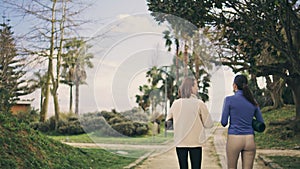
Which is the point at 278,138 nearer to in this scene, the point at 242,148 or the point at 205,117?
the point at 242,148

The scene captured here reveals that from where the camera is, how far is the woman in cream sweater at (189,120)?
5.19 metres

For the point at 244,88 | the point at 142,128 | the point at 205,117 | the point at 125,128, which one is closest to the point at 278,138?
the point at 125,128

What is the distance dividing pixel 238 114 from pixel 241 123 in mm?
115

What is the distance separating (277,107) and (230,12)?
Result: 1758 centimetres

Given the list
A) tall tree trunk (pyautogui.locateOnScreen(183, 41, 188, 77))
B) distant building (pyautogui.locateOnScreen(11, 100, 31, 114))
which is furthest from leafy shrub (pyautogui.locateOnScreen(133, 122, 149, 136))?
distant building (pyautogui.locateOnScreen(11, 100, 31, 114))

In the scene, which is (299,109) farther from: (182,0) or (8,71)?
(8,71)

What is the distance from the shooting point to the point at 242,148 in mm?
5227

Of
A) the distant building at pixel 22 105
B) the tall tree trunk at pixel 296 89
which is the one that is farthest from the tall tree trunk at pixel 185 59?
the distant building at pixel 22 105

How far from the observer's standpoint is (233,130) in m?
5.20

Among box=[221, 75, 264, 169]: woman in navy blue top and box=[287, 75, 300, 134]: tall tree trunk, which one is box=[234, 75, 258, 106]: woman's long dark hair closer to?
box=[221, 75, 264, 169]: woman in navy blue top

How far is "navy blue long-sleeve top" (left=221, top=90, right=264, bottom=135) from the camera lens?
5164mm

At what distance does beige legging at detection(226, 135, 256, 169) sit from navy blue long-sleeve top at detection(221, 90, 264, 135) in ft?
0.24

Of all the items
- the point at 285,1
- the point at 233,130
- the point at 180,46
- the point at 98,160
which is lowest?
the point at 98,160

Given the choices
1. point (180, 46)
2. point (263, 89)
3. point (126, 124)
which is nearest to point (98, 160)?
point (180, 46)
